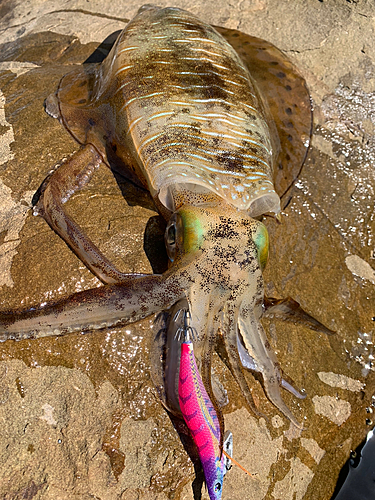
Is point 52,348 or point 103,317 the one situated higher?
point 103,317

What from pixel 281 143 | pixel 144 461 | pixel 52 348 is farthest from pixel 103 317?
pixel 281 143

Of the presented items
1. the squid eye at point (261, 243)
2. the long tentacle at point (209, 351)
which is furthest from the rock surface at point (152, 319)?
the squid eye at point (261, 243)

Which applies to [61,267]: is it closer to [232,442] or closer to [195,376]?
[195,376]

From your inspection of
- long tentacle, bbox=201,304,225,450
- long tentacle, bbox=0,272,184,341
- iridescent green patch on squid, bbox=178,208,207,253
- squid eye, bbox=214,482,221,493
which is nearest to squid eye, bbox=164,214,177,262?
iridescent green patch on squid, bbox=178,208,207,253

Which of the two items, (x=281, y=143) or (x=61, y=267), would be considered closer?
(x=61, y=267)

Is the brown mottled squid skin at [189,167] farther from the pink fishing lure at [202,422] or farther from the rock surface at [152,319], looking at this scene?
the rock surface at [152,319]

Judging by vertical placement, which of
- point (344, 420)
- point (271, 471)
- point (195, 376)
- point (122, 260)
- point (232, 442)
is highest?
point (122, 260)
